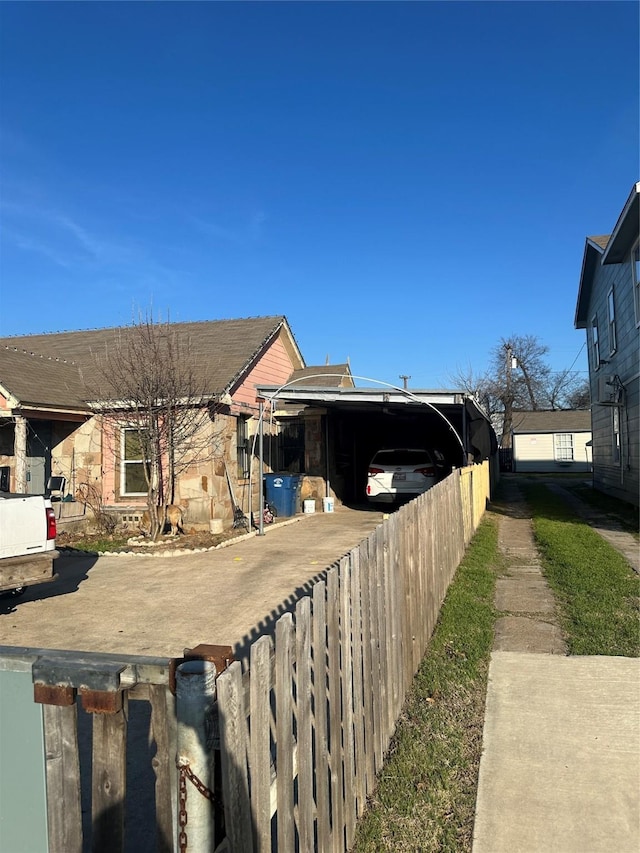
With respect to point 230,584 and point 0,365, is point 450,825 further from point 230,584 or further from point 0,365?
point 0,365

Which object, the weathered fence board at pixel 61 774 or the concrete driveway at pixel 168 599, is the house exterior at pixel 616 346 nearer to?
the concrete driveway at pixel 168 599

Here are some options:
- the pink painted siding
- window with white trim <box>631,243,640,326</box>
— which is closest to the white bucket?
the pink painted siding

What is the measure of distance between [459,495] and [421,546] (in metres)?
3.97

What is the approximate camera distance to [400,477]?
15.6 metres

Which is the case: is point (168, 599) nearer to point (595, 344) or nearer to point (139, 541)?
point (139, 541)

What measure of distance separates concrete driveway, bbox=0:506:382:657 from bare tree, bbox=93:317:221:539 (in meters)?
2.05

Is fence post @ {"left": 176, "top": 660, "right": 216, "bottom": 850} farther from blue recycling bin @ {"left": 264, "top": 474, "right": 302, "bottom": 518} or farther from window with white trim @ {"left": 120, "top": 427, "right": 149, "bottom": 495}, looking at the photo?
blue recycling bin @ {"left": 264, "top": 474, "right": 302, "bottom": 518}

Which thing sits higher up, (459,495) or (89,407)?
(89,407)

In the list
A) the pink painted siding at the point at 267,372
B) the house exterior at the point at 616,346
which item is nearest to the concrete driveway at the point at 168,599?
the pink painted siding at the point at 267,372

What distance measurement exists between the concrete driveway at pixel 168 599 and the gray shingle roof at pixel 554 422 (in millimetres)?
30857

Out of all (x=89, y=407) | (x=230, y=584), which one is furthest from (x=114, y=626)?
(x=89, y=407)

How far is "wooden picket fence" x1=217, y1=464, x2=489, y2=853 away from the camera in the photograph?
1.87 metres

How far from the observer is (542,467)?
3950 cm

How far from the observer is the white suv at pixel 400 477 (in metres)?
15.6
